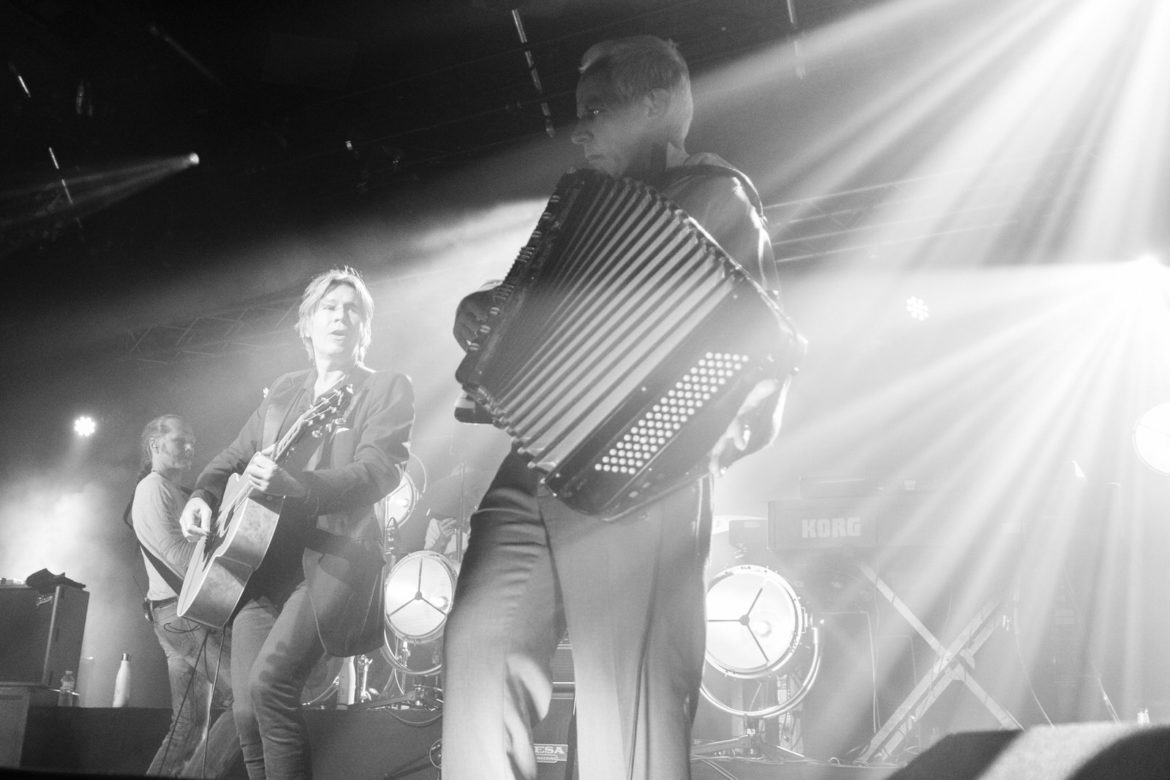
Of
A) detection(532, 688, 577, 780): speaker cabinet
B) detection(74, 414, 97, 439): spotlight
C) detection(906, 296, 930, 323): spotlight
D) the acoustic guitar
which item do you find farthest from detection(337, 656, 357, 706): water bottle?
detection(906, 296, 930, 323): spotlight

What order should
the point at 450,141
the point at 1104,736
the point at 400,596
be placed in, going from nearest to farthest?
1. the point at 1104,736
2. the point at 400,596
3. the point at 450,141

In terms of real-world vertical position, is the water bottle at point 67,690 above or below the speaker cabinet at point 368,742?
above

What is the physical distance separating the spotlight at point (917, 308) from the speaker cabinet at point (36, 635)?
6.21 metres

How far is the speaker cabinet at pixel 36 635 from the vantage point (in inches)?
187

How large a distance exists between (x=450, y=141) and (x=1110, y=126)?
14.0ft

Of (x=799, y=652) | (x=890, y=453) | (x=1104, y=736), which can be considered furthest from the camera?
(x=890, y=453)

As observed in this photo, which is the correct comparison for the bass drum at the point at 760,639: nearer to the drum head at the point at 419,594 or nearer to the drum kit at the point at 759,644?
the drum kit at the point at 759,644

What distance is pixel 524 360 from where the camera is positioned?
6.23ft

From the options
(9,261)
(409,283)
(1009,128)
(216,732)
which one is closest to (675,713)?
(216,732)

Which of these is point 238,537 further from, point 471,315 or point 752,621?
point 752,621

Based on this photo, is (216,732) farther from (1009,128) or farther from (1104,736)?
(1009,128)

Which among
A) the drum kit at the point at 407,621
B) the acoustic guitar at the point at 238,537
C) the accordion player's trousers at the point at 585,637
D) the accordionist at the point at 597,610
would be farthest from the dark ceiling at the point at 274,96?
the accordion player's trousers at the point at 585,637

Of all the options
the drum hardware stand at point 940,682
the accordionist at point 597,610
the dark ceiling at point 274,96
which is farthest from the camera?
the dark ceiling at point 274,96

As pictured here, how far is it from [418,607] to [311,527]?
2.85m
